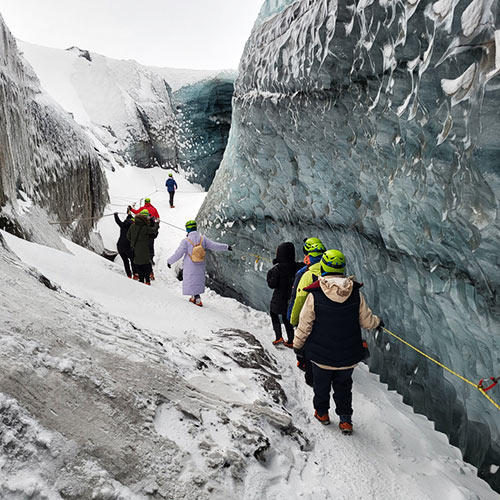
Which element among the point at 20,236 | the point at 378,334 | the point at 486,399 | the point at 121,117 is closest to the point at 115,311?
the point at 20,236

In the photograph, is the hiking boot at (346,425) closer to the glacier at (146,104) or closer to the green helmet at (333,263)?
the green helmet at (333,263)

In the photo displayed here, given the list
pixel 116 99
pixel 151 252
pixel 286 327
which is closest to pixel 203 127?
pixel 116 99

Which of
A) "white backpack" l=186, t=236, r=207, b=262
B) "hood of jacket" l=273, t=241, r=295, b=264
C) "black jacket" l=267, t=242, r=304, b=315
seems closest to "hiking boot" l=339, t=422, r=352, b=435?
"black jacket" l=267, t=242, r=304, b=315

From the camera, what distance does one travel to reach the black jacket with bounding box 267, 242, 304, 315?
4270 mm

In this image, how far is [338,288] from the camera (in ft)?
8.87

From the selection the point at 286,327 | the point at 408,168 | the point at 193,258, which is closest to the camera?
the point at 408,168

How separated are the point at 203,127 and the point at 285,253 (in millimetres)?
16925

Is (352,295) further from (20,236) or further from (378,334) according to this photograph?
(20,236)

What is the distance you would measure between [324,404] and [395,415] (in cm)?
83

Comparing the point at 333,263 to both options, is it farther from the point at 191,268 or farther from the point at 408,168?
the point at 191,268

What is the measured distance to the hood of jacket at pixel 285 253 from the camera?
425 centimetres

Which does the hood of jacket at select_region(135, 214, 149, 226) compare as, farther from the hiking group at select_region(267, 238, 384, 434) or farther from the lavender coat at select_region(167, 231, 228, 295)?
the hiking group at select_region(267, 238, 384, 434)

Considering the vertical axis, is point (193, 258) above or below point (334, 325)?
below

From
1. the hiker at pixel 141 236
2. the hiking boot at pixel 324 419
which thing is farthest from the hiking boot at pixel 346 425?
the hiker at pixel 141 236
